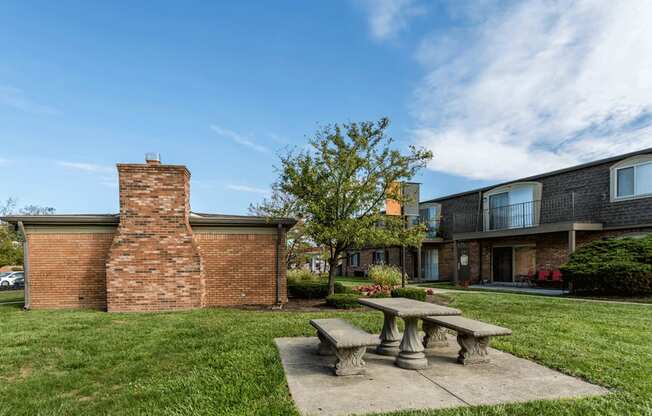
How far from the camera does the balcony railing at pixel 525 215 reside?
16.2 meters

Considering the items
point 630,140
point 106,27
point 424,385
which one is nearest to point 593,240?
point 630,140

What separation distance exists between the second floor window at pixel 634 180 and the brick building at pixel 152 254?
1326 centimetres

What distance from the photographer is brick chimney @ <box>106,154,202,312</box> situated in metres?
9.74

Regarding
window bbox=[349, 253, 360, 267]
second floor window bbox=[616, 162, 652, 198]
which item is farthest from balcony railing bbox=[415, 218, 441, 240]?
second floor window bbox=[616, 162, 652, 198]

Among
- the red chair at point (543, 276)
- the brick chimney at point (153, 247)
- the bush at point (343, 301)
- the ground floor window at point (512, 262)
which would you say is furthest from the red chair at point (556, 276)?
the brick chimney at point (153, 247)

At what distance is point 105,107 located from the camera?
1297 cm

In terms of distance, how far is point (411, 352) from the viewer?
4.68 metres

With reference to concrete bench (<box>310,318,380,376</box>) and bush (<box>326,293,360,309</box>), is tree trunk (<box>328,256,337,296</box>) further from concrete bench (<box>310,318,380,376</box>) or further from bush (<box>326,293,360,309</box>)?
concrete bench (<box>310,318,380,376</box>)

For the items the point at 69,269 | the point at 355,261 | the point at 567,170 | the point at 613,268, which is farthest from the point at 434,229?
the point at 69,269

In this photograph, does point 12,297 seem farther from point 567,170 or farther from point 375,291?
point 567,170

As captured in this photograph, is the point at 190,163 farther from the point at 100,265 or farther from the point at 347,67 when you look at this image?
the point at 347,67

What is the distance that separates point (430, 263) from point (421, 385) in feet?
74.2

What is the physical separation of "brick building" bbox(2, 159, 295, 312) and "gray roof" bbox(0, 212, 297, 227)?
28 millimetres

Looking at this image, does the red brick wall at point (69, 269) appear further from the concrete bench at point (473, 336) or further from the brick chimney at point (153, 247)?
the concrete bench at point (473, 336)
